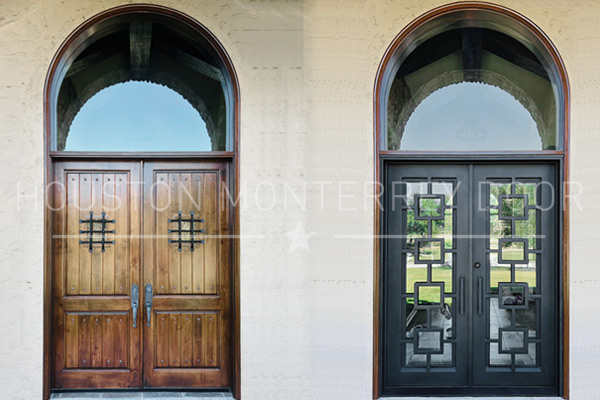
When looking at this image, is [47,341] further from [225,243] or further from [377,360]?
[377,360]

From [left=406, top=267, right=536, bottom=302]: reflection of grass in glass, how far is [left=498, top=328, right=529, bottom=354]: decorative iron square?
1.17ft

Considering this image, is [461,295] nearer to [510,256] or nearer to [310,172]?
[510,256]

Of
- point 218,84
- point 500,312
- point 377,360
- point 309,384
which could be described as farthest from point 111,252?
point 500,312

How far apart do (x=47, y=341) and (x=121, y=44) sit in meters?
2.33

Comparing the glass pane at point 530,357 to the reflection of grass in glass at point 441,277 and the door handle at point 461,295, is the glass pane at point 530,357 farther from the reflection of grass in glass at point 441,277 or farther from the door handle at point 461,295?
the door handle at point 461,295

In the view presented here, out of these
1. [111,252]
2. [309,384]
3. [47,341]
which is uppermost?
[111,252]

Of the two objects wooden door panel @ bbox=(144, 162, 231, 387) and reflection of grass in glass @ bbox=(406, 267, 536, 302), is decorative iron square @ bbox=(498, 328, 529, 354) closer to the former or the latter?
reflection of grass in glass @ bbox=(406, 267, 536, 302)

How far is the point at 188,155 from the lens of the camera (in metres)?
3.53

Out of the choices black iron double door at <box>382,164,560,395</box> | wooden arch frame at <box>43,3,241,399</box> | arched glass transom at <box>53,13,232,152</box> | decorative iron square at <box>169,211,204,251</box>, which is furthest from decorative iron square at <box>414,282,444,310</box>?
arched glass transom at <box>53,13,232,152</box>

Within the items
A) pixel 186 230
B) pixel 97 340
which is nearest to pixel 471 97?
pixel 186 230

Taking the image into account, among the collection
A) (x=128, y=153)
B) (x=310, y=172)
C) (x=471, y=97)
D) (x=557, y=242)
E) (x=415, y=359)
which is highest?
(x=471, y=97)

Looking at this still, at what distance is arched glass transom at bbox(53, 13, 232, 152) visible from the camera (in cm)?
354

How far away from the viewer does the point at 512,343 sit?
3553 millimetres

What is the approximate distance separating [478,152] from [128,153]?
2.65 metres
